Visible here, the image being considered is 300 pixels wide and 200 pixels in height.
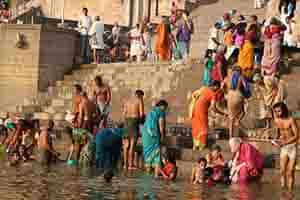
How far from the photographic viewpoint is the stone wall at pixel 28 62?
25016mm

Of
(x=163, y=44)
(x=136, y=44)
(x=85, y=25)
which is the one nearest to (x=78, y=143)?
(x=163, y=44)

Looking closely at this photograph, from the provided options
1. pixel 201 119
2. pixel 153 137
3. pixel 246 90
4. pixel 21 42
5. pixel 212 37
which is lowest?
pixel 153 137

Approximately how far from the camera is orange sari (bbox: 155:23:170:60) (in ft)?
81.3

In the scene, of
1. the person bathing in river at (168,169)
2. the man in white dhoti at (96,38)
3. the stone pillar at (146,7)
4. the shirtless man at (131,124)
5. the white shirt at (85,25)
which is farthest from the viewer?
the stone pillar at (146,7)

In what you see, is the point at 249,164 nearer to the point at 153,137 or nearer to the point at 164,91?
the point at 153,137

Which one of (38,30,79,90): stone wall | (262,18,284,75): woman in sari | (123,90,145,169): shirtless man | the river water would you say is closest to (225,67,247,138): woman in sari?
(123,90,145,169): shirtless man

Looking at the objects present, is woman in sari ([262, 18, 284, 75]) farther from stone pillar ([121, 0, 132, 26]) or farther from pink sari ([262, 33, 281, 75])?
stone pillar ([121, 0, 132, 26])

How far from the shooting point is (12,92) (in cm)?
2516

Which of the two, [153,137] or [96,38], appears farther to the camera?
[96,38]

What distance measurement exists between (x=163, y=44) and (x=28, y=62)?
3.49 metres

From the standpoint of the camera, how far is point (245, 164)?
50.0 feet

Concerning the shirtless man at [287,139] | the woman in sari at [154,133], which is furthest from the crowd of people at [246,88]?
the woman in sari at [154,133]

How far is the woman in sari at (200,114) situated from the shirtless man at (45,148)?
283cm

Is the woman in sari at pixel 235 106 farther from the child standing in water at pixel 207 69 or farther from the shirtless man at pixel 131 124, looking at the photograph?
the child standing in water at pixel 207 69
